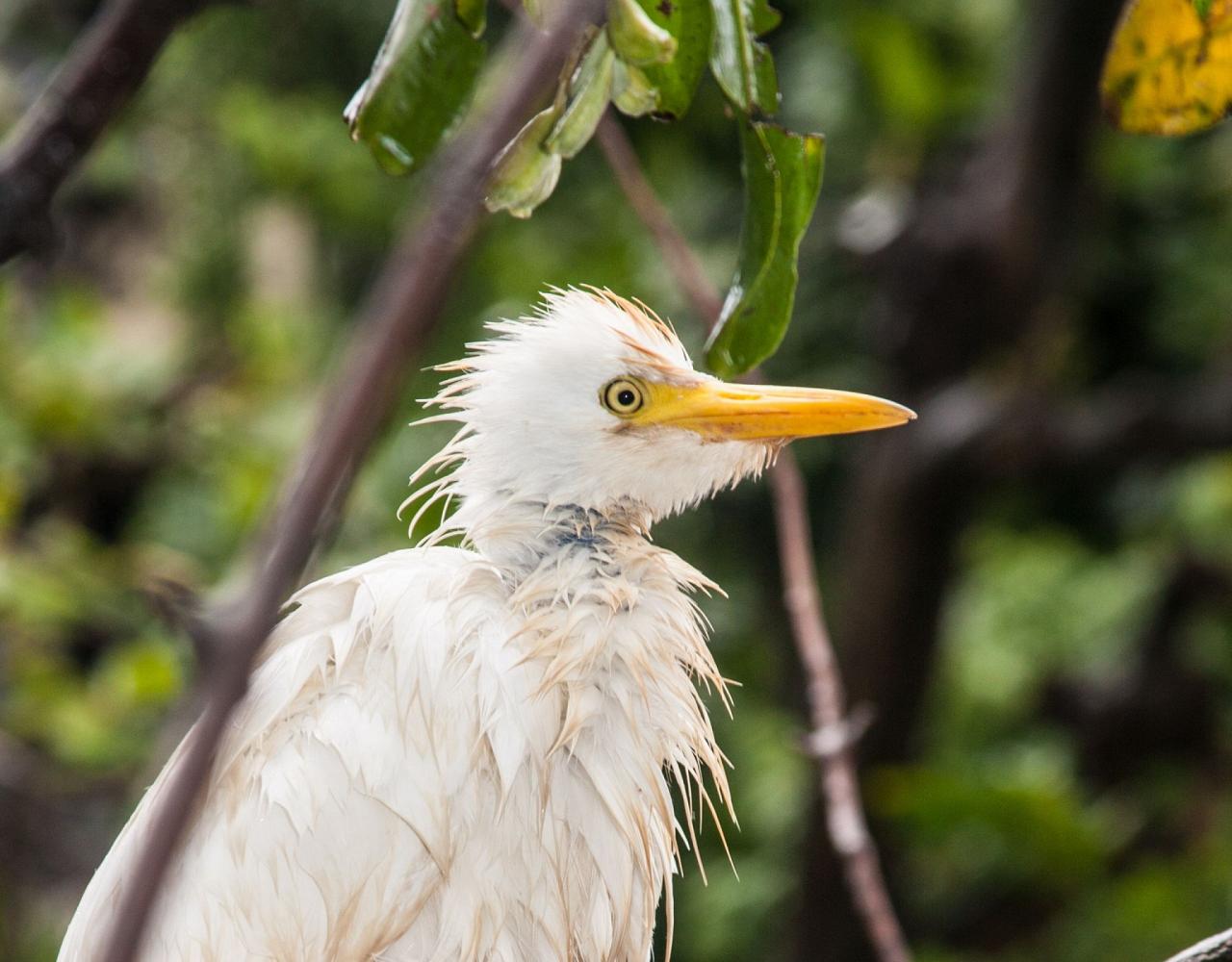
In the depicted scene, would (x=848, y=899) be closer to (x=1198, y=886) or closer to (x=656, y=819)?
(x=1198, y=886)

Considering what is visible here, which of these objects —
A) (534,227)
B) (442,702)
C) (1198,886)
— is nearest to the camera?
(442,702)

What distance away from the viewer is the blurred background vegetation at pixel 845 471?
3.69 metres

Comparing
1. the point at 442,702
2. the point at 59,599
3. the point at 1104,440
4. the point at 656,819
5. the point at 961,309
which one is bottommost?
the point at 59,599

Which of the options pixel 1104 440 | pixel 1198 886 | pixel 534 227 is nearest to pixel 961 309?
pixel 1104 440

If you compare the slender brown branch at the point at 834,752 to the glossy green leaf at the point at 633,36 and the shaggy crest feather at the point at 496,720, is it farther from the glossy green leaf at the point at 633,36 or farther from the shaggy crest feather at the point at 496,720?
the glossy green leaf at the point at 633,36

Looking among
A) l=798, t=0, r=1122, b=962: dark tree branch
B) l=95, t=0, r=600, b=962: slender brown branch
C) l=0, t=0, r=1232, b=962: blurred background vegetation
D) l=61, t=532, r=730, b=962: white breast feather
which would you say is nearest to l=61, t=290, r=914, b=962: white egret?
l=61, t=532, r=730, b=962: white breast feather

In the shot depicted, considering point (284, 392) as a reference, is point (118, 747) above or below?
below

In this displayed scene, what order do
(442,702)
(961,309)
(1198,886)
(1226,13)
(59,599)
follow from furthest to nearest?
1. (1198,886)
2. (961,309)
3. (59,599)
4. (442,702)
5. (1226,13)

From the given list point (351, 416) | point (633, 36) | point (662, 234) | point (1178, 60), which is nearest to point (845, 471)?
point (662, 234)

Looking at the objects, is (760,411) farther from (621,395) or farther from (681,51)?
(681,51)

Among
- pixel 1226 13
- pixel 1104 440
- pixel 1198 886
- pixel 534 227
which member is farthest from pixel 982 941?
pixel 1226 13

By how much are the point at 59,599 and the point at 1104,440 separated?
2.68m

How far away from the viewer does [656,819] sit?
147 centimetres

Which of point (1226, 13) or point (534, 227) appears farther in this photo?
point (534, 227)
